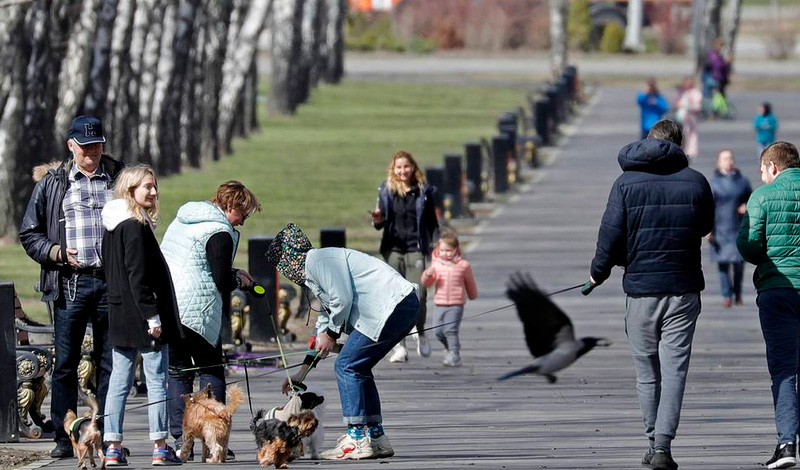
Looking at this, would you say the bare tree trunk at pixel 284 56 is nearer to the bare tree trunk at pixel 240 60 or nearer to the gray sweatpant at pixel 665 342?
the bare tree trunk at pixel 240 60

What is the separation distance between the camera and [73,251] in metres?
10.6

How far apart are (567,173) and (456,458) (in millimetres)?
22579

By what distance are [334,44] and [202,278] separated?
51438 mm

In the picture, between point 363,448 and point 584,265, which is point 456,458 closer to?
point 363,448

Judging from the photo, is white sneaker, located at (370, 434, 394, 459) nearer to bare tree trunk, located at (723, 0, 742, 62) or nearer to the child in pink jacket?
the child in pink jacket

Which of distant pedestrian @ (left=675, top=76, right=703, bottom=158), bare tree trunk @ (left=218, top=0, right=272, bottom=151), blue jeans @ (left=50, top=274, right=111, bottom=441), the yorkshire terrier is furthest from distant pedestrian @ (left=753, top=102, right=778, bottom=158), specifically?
blue jeans @ (left=50, top=274, right=111, bottom=441)

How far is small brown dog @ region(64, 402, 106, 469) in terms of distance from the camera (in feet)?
33.4

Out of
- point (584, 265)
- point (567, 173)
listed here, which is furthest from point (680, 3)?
point (584, 265)

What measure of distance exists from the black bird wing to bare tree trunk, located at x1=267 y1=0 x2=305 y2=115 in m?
39.3

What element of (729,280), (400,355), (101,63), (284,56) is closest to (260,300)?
(400,355)

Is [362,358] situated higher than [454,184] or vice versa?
[362,358]

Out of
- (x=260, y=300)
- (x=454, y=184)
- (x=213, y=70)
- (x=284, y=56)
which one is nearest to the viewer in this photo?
(x=260, y=300)

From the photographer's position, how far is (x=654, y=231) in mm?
10039

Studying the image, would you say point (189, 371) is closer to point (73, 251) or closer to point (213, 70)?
point (73, 251)
